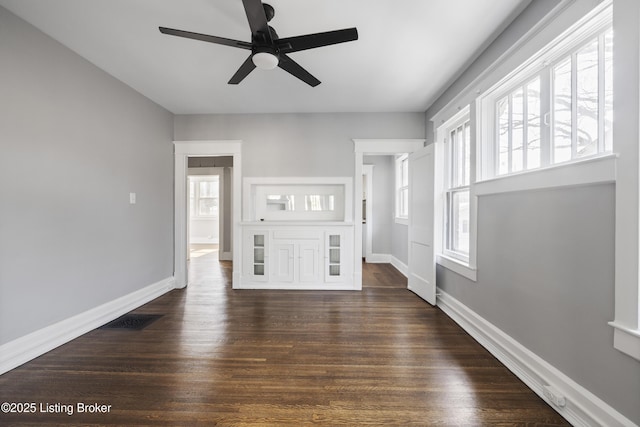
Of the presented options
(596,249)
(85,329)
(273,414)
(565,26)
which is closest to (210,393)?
(273,414)

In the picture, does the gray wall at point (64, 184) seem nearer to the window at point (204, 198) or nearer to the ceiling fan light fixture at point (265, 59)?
the ceiling fan light fixture at point (265, 59)

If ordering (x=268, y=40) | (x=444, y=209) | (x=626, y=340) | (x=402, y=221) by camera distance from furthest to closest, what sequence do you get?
1. (x=402, y=221)
2. (x=444, y=209)
3. (x=268, y=40)
4. (x=626, y=340)

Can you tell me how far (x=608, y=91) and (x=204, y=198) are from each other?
9272mm

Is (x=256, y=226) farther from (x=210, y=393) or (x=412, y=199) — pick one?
(x=210, y=393)

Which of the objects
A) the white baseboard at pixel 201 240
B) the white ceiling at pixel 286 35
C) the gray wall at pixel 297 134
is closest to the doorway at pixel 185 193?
the gray wall at pixel 297 134

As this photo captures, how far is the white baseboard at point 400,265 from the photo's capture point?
16.5 ft

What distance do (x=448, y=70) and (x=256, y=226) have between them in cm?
311

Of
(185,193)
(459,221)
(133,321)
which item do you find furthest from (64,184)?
(459,221)

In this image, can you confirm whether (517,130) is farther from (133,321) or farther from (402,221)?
(133,321)

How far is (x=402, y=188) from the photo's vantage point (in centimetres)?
546

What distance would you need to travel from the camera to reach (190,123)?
418cm

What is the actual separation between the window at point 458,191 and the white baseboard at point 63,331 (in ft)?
12.5

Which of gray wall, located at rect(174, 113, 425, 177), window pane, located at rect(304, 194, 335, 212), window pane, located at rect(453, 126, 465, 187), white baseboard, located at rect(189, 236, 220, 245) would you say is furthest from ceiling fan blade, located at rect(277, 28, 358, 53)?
white baseboard, located at rect(189, 236, 220, 245)

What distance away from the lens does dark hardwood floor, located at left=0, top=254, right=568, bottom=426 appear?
156cm
